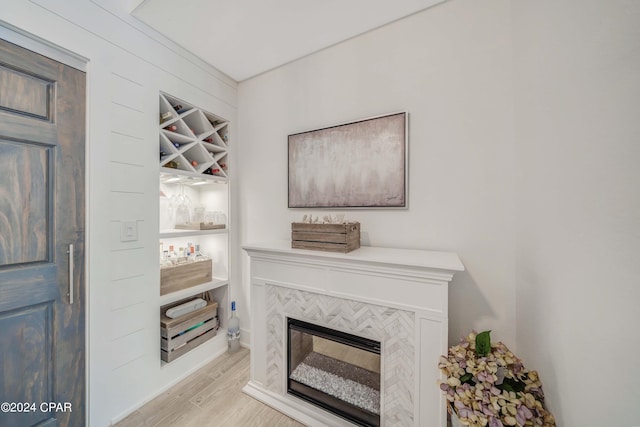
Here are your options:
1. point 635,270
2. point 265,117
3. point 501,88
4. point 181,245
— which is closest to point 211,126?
point 265,117

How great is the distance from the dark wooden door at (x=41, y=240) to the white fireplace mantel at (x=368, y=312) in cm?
96

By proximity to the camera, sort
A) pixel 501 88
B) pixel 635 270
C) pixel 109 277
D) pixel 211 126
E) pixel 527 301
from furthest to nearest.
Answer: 1. pixel 211 126
2. pixel 109 277
3. pixel 501 88
4. pixel 527 301
5. pixel 635 270

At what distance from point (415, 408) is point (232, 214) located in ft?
6.45

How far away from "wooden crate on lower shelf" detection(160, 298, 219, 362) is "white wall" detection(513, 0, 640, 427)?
2.17 m

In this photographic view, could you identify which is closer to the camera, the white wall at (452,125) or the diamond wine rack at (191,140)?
the white wall at (452,125)

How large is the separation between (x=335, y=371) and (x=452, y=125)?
1.77 metres

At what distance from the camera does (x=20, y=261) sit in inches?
42.3

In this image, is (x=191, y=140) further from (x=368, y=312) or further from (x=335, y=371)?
(x=335, y=371)

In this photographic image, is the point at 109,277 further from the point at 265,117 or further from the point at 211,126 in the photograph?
the point at 265,117

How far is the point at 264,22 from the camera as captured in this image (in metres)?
1.49

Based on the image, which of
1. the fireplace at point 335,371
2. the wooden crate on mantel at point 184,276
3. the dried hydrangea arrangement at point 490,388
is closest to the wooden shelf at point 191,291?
the wooden crate on mantel at point 184,276

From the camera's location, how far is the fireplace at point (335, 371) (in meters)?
1.29

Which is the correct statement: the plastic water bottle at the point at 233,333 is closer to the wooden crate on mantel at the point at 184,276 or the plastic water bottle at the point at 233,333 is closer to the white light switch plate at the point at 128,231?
the wooden crate on mantel at the point at 184,276

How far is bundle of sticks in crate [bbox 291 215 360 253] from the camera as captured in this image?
131cm
